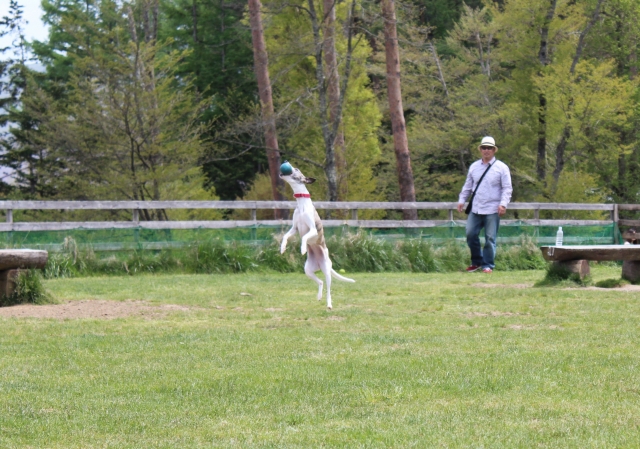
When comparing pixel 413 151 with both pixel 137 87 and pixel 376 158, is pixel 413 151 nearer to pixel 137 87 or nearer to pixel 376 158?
pixel 376 158

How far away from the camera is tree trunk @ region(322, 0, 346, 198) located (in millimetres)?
24350

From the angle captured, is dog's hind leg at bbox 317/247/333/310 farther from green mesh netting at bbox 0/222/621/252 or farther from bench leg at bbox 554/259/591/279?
green mesh netting at bbox 0/222/621/252

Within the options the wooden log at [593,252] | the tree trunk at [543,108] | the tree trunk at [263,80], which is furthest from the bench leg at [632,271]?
the tree trunk at [543,108]

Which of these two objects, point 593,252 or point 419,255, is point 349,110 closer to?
point 419,255

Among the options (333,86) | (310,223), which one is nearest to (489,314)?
(310,223)

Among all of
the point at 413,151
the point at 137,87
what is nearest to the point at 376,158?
the point at 413,151

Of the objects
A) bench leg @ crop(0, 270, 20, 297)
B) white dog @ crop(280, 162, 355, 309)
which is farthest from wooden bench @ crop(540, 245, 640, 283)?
bench leg @ crop(0, 270, 20, 297)

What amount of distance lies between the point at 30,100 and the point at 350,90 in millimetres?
10709

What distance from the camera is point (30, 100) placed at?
30.6 meters

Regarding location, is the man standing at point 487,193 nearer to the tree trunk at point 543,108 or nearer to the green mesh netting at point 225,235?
the green mesh netting at point 225,235

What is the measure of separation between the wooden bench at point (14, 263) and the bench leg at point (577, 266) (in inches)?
278

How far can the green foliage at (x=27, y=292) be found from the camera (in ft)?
34.8

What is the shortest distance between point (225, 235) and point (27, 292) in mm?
7149

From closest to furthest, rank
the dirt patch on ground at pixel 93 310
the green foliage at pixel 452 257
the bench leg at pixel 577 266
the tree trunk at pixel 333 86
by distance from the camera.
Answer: the dirt patch on ground at pixel 93 310 → the bench leg at pixel 577 266 → the green foliage at pixel 452 257 → the tree trunk at pixel 333 86
